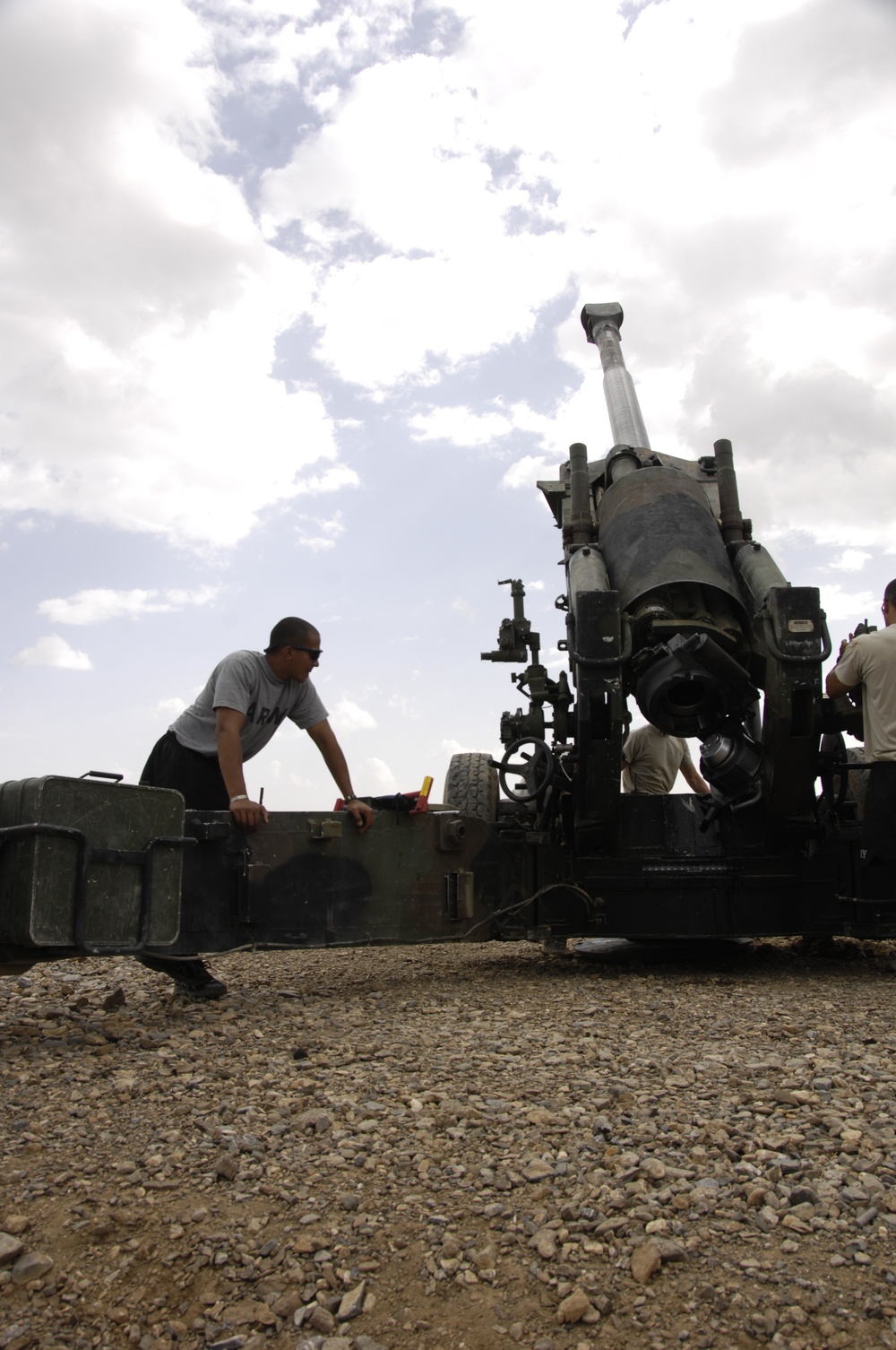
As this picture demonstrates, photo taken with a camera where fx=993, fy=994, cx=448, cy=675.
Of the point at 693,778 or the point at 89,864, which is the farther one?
the point at 693,778

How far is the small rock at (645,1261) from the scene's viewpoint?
5.80ft

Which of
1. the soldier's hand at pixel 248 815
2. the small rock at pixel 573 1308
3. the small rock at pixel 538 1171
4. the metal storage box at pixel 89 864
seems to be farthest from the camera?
the soldier's hand at pixel 248 815

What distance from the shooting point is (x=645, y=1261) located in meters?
1.79

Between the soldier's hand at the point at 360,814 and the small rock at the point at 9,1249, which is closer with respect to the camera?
the small rock at the point at 9,1249

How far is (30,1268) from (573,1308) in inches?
39.8

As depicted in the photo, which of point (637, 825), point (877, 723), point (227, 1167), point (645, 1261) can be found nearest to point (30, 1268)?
point (227, 1167)

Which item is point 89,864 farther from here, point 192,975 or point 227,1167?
point 227,1167

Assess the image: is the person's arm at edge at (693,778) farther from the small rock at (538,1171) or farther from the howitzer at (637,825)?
the small rock at (538,1171)

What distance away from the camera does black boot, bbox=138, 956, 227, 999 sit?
14.0 ft

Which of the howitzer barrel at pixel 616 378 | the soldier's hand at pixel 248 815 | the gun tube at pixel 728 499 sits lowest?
the soldier's hand at pixel 248 815

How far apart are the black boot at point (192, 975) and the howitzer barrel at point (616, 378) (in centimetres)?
453

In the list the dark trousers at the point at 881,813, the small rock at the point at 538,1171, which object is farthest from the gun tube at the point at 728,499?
the small rock at the point at 538,1171

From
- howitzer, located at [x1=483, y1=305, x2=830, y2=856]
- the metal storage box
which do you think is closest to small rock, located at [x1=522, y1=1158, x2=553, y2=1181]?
the metal storage box

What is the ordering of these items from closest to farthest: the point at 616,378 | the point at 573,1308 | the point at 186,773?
→ the point at 573,1308
the point at 186,773
the point at 616,378
